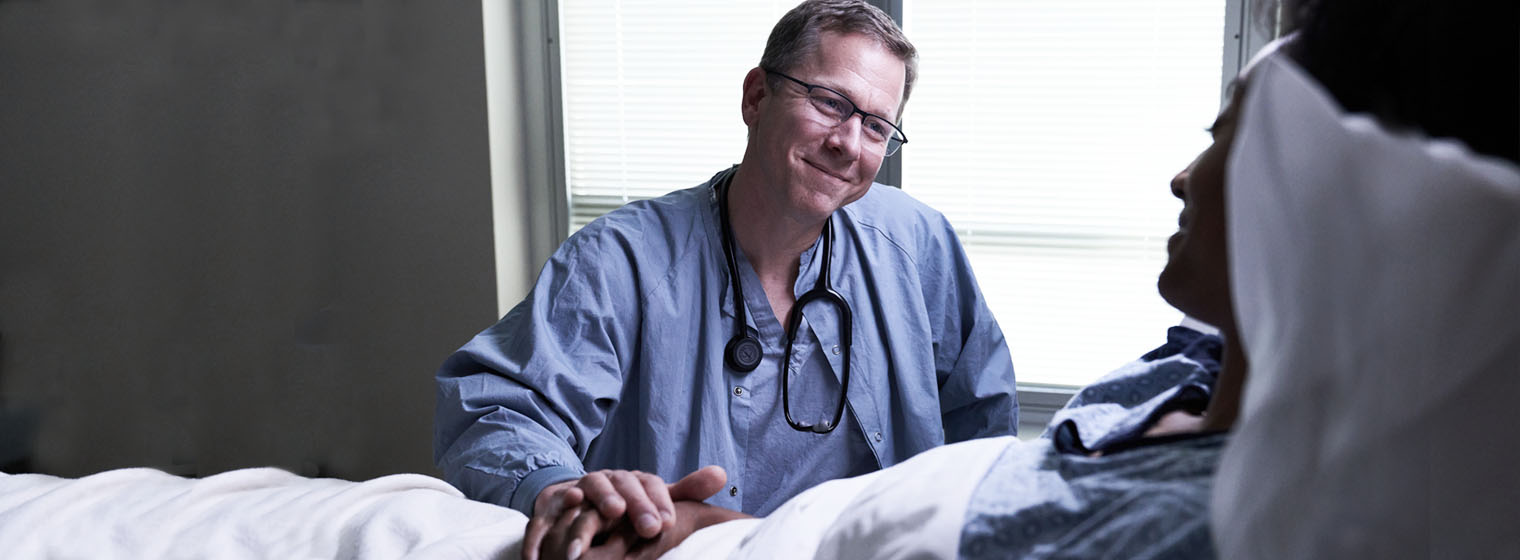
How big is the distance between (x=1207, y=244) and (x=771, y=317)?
0.98 metres

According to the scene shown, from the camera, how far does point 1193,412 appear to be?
2.95ft

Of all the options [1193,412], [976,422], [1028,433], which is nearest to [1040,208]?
[1028,433]

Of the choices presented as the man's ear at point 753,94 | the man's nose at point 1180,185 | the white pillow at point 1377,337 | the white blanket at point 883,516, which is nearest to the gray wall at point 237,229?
the man's ear at point 753,94

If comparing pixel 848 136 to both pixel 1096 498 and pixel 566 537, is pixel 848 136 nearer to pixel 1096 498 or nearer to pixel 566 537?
pixel 566 537

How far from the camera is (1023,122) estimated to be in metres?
2.32

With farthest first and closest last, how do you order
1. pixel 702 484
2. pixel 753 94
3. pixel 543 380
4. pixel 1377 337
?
pixel 753 94 < pixel 543 380 < pixel 702 484 < pixel 1377 337

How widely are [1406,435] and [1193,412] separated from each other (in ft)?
1.45

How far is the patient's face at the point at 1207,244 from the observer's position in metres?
0.71

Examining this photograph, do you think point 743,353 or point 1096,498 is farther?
point 743,353

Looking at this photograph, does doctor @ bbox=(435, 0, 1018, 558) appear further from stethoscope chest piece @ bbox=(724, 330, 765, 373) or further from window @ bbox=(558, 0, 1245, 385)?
window @ bbox=(558, 0, 1245, 385)

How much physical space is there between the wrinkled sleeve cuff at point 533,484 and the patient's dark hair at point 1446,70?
0.94 m

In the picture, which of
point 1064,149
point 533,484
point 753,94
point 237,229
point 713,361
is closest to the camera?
point 533,484

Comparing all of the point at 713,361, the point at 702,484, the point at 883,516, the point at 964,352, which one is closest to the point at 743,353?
the point at 713,361

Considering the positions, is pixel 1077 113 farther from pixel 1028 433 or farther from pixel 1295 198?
pixel 1295 198
